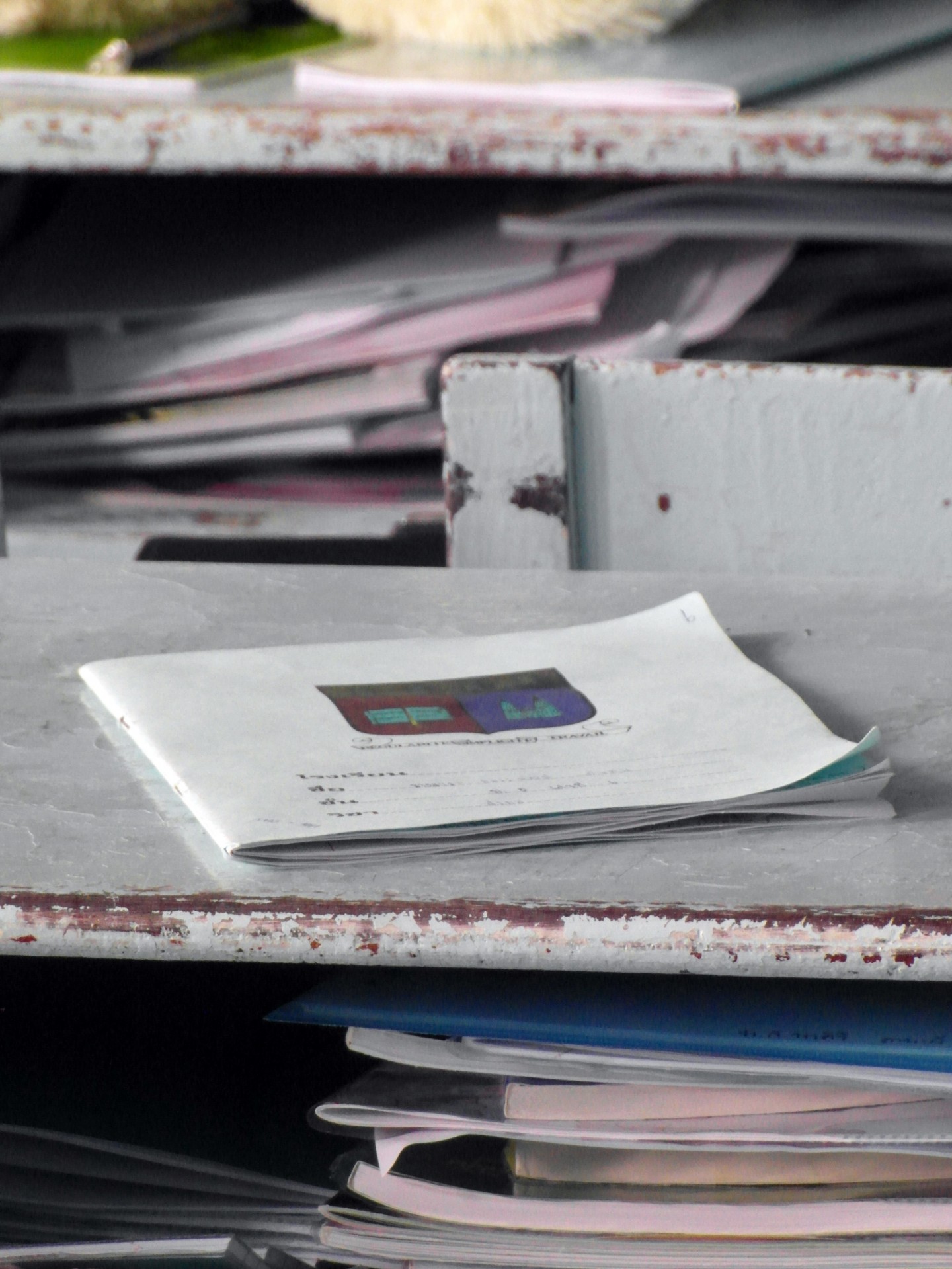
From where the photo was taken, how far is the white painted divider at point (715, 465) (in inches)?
37.5

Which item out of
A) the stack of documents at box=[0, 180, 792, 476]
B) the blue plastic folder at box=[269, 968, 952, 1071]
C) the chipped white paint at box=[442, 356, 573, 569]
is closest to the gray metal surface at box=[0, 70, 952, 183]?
the stack of documents at box=[0, 180, 792, 476]

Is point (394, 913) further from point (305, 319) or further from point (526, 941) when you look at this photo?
point (305, 319)

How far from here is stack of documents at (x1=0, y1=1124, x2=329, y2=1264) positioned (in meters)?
0.62

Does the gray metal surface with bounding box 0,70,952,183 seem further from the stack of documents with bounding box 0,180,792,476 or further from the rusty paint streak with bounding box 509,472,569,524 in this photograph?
the rusty paint streak with bounding box 509,472,569,524

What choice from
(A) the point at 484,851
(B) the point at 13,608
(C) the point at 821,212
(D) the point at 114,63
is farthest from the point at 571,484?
(D) the point at 114,63

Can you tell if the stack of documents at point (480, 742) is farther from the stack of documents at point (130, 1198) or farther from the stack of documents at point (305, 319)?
the stack of documents at point (305, 319)

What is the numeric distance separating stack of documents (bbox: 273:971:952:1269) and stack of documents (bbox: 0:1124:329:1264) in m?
0.03

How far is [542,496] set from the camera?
987 mm

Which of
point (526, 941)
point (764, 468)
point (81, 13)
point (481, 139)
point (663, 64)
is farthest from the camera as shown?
point (81, 13)

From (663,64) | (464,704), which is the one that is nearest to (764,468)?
(464,704)

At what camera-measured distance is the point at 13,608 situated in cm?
82

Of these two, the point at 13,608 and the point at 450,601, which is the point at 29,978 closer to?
the point at 13,608

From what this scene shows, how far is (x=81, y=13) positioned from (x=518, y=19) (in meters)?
0.47

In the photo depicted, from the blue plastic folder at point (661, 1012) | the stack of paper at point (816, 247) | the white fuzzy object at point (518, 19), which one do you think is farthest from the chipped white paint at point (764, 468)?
the white fuzzy object at point (518, 19)
